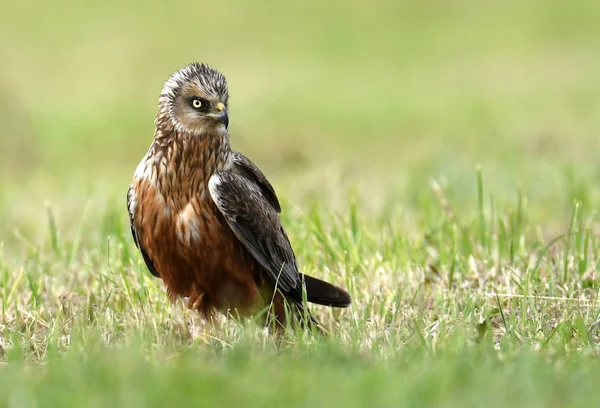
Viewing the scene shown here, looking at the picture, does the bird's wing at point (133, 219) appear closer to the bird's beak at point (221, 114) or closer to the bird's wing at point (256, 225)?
the bird's wing at point (256, 225)

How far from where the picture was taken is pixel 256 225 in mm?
5258

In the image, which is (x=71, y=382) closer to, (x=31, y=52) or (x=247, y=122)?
(x=247, y=122)

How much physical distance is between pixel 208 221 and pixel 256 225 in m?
0.24

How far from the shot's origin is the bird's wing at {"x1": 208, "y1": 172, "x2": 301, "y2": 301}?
16.9 ft

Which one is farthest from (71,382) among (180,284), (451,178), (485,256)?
(451,178)

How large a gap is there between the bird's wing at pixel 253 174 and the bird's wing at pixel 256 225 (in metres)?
0.03

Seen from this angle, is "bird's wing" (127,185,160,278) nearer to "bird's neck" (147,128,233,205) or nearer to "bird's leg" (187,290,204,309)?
"bird's neck" (147,128,233,205)

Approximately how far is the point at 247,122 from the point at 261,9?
10981mm

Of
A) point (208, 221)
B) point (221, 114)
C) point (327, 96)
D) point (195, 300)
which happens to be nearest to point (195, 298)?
point (195, 300)

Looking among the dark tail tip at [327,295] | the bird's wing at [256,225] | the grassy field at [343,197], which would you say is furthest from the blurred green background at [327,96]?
the dark tail tip at [327,295]

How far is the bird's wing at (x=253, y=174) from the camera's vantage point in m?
5.45

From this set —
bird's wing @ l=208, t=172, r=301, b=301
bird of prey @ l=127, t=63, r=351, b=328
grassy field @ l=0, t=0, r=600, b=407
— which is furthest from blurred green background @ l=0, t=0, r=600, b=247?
bird's wing @ l=208, t=172, r=301, b=301

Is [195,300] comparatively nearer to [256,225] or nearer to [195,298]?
[195,298]

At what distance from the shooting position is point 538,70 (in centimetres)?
2067
